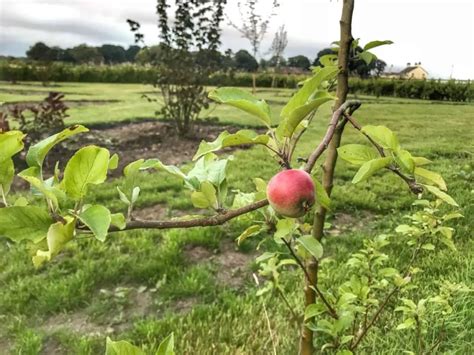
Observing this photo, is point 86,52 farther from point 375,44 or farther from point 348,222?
point 375,44

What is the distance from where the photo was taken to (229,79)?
19.2 feet

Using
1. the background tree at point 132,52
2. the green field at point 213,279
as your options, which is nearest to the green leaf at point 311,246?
the green field at point 213,279

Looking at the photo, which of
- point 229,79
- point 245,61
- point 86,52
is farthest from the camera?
point 86,52

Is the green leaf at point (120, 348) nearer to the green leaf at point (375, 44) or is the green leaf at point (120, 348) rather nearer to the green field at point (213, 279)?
the green leaf at point (375, 44)

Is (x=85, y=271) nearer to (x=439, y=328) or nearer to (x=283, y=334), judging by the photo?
(x=283, y=334)

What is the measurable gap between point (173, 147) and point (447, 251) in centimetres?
329

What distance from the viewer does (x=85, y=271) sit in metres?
2.26

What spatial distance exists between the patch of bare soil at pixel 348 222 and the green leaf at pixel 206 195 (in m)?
2.04

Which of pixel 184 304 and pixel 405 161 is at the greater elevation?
pixel 405 161

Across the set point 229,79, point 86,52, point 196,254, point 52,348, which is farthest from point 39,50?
point 52,348

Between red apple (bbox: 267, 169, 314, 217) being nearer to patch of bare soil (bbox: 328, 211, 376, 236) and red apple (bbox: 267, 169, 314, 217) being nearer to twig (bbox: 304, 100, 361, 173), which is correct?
twig (bbox: 304, 100, 361, 173)

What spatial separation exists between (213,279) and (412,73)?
4.20 ft

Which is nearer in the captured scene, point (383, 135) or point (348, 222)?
point (383, 135)

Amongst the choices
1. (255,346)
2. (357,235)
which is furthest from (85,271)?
(357,235)
